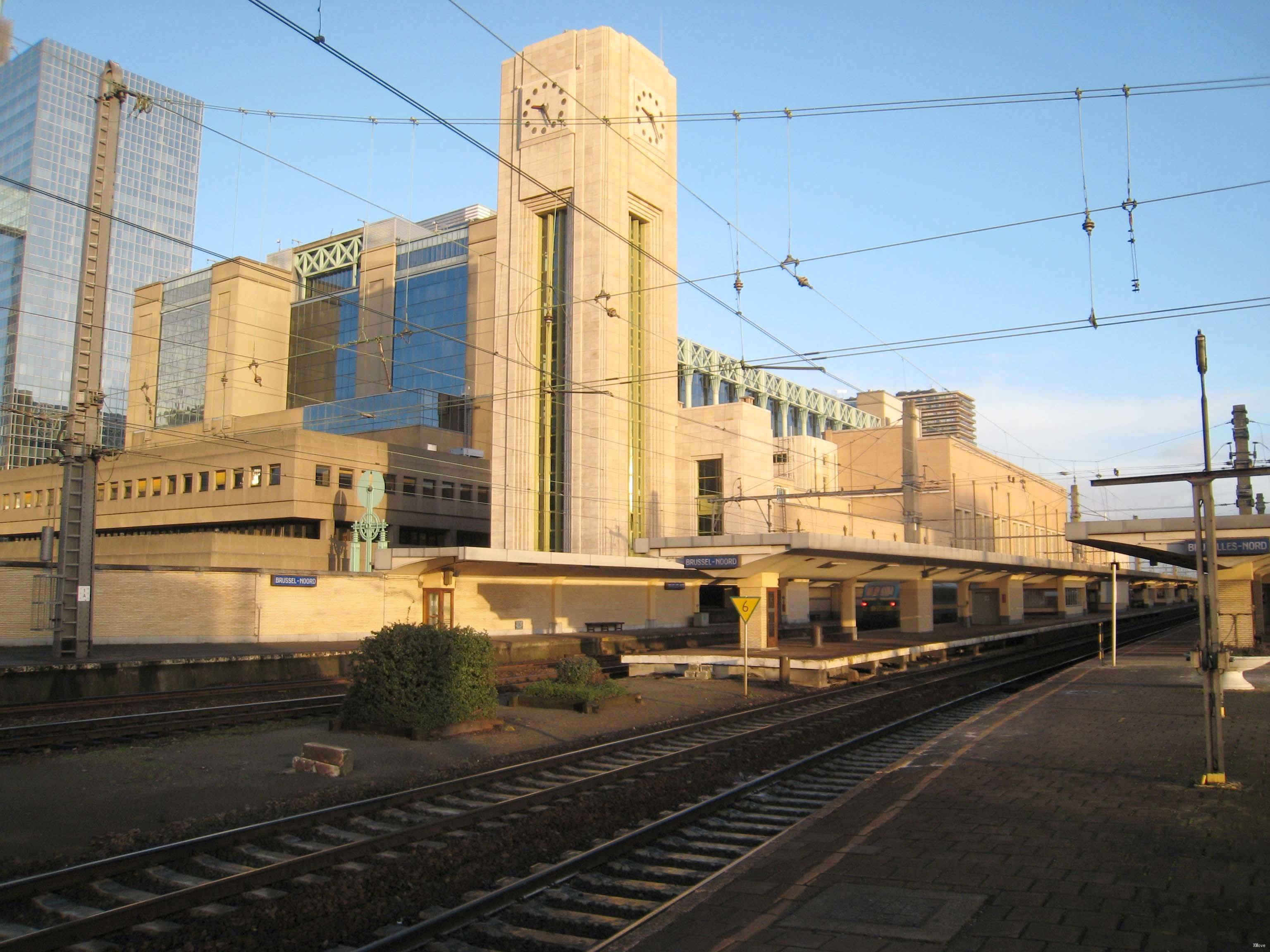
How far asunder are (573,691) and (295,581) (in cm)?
1685

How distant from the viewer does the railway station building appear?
111 ft

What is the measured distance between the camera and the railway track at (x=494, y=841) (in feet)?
22.3

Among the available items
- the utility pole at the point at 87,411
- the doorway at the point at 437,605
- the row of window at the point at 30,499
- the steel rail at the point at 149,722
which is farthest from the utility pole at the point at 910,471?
the row of window at the point at 30,499

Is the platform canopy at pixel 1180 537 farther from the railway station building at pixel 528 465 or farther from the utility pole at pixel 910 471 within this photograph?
the utility pole at pixel 910 471

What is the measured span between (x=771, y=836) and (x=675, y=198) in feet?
183

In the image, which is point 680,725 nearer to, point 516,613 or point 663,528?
point 516,613

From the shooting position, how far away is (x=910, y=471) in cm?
5228

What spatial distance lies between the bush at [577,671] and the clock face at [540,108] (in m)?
43.2

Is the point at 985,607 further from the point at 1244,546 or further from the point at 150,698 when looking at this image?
the point at 150,698

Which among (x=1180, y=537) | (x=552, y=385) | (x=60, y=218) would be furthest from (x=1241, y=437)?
(x=60, y=218)

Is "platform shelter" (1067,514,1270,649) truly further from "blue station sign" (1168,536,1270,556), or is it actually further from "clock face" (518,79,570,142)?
"clock face" (518,79,570,142)

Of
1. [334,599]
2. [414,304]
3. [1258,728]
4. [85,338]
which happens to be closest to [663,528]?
[334,599]

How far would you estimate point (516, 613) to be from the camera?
3969 centimetres

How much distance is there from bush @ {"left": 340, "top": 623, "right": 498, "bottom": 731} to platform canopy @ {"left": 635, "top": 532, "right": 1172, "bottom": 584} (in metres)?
12.7
